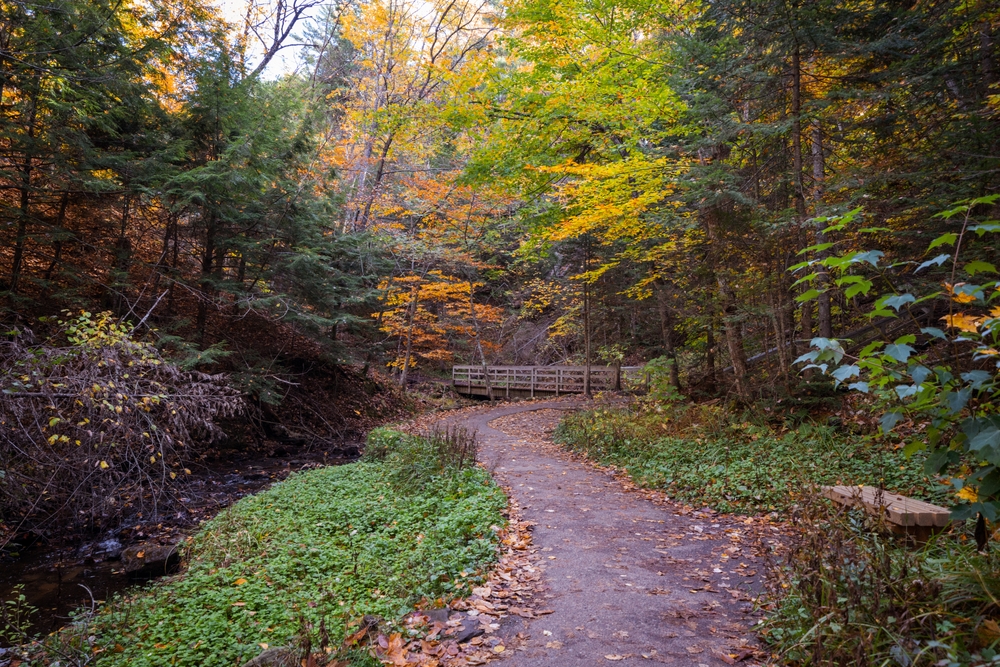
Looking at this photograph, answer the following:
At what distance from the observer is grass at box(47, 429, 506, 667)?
4.68 metres

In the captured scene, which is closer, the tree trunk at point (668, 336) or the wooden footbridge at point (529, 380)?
the tree trunk at point (668, 336)

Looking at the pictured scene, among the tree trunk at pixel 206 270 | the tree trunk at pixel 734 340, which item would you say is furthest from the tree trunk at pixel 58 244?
the tree trunk at pixel 734 340

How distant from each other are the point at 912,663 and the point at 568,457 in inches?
318

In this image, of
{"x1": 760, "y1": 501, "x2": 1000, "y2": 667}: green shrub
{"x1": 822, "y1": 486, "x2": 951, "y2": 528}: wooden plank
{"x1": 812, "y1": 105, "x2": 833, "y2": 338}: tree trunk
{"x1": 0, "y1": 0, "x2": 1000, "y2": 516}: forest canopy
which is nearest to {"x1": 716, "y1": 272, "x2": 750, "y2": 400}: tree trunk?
{"x1": 0, "y1": 0, "x2": 1000, "y2": 516}: forest canopy

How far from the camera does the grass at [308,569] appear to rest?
4680 millimetres

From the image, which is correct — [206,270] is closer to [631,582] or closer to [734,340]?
[734,340]

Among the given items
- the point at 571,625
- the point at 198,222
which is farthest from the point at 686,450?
the point at 198,222

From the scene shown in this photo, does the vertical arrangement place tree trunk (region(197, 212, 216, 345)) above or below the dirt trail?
above

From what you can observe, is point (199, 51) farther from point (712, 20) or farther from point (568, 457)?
point (568, 457)

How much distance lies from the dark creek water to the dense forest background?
10.2 feet

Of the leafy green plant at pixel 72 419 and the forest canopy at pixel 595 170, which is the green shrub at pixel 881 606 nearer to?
the forest canopy at pixel 595 170

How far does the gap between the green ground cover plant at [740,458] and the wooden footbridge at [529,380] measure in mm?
8977

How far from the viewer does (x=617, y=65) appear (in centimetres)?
1083

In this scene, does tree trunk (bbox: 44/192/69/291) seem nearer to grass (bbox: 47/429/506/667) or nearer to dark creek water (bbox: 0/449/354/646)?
dark creek water (bbox: 0/449/354/646)
